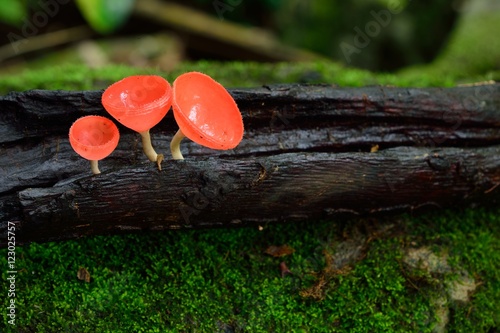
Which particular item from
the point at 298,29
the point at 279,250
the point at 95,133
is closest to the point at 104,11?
the point at 95,133

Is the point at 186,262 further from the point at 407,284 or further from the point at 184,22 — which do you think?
the point at 184,22

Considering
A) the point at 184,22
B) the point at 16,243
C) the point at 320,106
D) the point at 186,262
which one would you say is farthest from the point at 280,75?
the point at 184,22

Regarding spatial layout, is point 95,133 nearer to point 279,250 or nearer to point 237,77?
point 279,250

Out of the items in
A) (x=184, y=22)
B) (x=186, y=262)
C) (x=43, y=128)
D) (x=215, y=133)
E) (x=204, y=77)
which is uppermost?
(x=184, y=22)

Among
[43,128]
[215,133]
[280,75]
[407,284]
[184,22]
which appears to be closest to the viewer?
[215,133]

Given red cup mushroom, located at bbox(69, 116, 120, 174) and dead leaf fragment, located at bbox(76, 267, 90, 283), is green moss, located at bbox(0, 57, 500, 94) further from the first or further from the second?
dead leaf fragment, located at bbox(76, 267, 90, 283)

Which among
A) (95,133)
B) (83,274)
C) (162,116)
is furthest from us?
(83,274)
